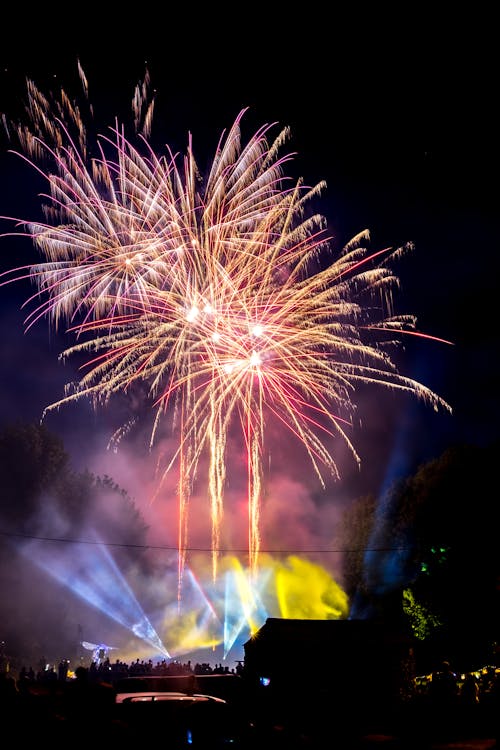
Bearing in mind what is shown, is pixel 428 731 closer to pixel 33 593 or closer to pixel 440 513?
pixel 440 513

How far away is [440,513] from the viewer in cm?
3631

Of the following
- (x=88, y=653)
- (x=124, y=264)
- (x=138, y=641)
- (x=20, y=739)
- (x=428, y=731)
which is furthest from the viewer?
(x=138, y=641)

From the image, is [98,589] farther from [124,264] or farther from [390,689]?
[124,264]

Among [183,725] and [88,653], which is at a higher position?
[88,653]

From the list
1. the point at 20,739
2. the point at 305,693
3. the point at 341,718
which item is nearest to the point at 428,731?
the point at 341,718

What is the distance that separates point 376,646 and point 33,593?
2788 centimetres

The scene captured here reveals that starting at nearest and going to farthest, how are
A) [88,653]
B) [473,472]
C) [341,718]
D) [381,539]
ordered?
1. [341,718]
2. [473,472]
3. [381,539]
4. [88,653]

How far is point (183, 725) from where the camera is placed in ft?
29.2

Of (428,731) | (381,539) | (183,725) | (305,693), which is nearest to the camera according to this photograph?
(183,725)

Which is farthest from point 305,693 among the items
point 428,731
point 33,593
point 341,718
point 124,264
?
point 33,593

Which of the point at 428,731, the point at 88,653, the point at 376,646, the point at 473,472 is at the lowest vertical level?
the point at 428,731

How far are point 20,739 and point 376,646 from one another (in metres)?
21.2

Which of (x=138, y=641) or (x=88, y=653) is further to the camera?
(x=138, y=641)

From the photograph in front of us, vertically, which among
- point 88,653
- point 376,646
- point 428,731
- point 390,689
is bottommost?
point 428,731
